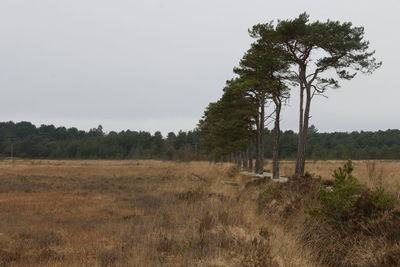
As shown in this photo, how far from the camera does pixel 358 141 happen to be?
114m

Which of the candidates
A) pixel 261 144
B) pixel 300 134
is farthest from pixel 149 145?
pixel 300 134

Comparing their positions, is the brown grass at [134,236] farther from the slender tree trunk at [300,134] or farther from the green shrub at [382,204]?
the slender tree trunk at [300,134]

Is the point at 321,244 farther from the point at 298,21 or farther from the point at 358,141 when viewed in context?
the point at 358,141

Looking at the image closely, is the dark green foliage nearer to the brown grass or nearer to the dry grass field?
the dry grass field

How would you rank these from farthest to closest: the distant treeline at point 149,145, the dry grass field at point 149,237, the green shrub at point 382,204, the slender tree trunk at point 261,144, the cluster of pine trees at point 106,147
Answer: the cluster of pine trees at point 106,147, the distant treeline at point 149,145, the slender tree trunk at point 261,144, the green shrub at point 382,204, the dry grass field at point 149,237

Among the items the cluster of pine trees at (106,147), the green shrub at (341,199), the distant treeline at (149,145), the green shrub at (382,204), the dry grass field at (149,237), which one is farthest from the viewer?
the cluster of pine trees at (106,147)

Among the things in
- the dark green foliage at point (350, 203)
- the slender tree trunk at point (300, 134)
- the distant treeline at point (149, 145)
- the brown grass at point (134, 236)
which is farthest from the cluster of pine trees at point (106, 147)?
the dark green foliage at point (350, 203)

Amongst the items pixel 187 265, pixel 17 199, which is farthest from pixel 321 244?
pixel 17 199

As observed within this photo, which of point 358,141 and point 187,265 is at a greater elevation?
point 358,141

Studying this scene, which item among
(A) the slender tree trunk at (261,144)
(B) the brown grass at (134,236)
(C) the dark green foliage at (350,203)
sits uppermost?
(A) the slender tree trunk at (261,144)

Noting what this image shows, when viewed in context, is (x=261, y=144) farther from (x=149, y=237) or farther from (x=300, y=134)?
(x=149, y=237)

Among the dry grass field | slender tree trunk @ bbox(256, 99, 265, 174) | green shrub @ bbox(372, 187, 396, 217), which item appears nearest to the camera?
the dry grass field

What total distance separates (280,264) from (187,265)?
134cm

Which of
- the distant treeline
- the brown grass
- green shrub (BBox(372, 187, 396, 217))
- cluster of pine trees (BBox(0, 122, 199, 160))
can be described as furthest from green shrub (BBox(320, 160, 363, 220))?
cluster of pine trees (BBox(0, 122, 199, 160))
